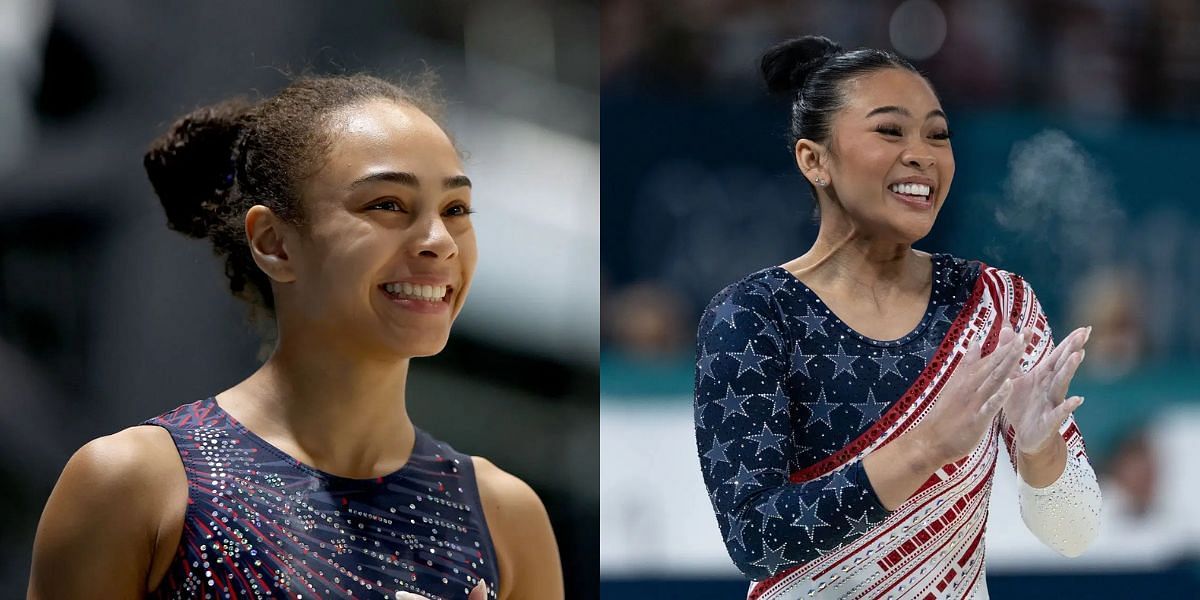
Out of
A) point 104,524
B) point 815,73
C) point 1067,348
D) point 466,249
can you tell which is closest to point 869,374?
point 1067,348

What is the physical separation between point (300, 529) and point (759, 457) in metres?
0.61

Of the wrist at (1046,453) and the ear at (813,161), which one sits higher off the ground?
the ear at (813,161)

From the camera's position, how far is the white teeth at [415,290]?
1852 millimetres

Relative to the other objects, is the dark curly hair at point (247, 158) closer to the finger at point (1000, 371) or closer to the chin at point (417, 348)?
the chin at point (417, 348)

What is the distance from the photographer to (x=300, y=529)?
1826 mm

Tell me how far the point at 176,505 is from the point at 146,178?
624 mm

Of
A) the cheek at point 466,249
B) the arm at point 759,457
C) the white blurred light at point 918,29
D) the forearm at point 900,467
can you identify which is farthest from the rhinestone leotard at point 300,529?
the white blurred light at point 918,29

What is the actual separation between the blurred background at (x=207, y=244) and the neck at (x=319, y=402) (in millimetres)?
315

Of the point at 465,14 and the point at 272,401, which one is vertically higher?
the point at 465,14

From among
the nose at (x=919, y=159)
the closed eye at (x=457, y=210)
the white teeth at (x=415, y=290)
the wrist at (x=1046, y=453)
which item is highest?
the nose at (x=919, y=159)

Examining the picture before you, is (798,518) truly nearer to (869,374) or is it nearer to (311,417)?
(869,374)

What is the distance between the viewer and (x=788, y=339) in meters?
1.83

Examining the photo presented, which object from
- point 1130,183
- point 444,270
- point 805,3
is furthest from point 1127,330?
point 444,270

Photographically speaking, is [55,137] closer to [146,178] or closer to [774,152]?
[146,178]
